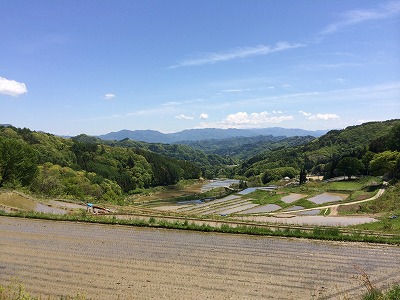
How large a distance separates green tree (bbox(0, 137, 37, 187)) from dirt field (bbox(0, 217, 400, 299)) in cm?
2891

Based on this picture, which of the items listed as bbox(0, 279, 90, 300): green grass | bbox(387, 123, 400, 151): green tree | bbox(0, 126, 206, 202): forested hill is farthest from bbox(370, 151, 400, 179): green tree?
bbox(0, 279, 90, 300): green grass

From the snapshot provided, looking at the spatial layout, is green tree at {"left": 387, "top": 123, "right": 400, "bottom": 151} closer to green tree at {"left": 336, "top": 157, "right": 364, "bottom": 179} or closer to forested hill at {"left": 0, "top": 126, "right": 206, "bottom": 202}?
green tree at {"left": 336, "top": 157, "right": 364, "bottom": 179}

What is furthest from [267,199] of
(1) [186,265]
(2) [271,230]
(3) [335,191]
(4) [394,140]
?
(1) [186,265]

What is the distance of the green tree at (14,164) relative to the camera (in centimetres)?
4884

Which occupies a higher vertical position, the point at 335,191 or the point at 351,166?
the point at 351,166

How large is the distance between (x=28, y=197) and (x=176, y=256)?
104ft

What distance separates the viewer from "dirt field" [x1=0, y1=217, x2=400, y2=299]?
13.7 m

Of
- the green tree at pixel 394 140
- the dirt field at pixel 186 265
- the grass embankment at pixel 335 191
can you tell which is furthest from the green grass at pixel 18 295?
the green tree at pixel 394 140

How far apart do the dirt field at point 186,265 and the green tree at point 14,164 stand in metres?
28.9

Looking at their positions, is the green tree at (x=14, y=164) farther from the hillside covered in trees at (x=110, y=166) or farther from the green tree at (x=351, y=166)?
the green tree at (x=351, y=166)

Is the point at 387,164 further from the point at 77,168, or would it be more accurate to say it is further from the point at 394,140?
the point at 77,168

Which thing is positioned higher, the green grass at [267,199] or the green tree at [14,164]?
the green tree at [14,164]

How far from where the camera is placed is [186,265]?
17.1 metres

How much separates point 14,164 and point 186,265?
4327 cm
